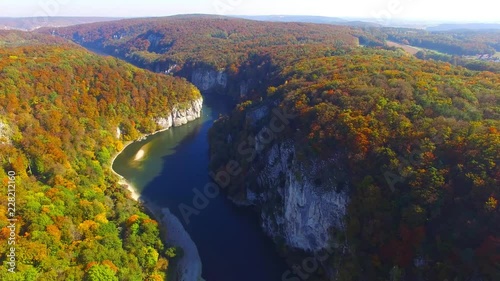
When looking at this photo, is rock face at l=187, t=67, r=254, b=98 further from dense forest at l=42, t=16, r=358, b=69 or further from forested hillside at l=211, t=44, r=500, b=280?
forested hillside at l=211, t=44, r=500, b=280

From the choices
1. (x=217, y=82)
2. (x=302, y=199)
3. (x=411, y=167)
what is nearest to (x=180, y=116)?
(x=217, y=82)

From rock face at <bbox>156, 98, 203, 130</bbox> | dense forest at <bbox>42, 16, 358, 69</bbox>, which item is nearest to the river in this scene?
rock face at <bbox>156, 98, 203, 130</bbox>

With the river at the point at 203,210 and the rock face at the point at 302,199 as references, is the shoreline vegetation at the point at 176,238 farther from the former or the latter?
the rock face at the point at 302,199

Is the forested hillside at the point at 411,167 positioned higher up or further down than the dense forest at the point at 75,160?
higher up

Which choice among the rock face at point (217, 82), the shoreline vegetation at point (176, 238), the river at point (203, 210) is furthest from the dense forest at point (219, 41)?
the shoreline vegetation at point (176, 238)

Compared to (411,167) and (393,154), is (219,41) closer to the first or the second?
(393,154)

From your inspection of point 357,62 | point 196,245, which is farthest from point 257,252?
point 357,62

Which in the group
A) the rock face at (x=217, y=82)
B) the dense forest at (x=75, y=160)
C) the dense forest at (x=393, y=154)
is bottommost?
the rock face at (x=217, y=82)
